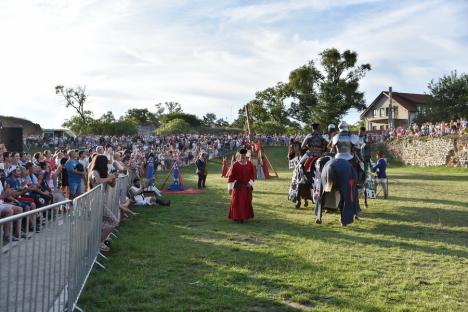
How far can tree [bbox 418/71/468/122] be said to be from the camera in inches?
2138

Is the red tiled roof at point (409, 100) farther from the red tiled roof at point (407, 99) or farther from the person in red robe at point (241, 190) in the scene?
the person in red robe at point (241, 190)

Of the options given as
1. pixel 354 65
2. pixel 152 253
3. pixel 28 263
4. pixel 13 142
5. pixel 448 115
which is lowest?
pixel 152 253

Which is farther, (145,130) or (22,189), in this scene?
(145,130)

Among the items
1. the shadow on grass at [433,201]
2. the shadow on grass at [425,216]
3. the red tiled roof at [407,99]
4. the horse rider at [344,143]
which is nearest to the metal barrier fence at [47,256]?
the horse rider at [344,143]

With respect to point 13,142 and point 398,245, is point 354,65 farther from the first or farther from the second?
point 398,245

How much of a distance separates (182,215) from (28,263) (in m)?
9.32

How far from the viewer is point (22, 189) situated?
10750mm

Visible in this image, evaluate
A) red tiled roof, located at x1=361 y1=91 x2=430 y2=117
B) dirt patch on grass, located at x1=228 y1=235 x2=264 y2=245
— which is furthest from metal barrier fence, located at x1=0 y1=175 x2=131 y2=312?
red tiled roof, located at x1=361 y1=91 x2=430 y2=117

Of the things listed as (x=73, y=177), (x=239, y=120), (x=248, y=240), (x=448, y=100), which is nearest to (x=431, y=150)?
(x=448, y=100)

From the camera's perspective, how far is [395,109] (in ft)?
248

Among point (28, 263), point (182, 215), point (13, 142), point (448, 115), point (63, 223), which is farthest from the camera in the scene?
point (448, 115)

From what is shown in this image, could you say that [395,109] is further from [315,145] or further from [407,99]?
[315,145]

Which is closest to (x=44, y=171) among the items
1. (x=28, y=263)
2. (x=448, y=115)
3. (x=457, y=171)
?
(x=28, y=263)

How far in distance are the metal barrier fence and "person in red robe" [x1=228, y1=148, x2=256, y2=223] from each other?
17.9 feet
